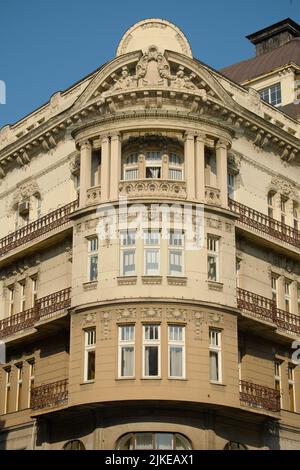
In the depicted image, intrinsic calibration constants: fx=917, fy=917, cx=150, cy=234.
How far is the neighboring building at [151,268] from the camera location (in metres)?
36.2

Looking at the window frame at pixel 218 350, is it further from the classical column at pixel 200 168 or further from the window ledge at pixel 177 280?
the classical column at pixel 200 168

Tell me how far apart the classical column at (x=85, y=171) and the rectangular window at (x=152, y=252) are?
12.2 ft

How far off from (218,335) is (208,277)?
8.09 feet

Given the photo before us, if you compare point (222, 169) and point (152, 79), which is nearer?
point (222, 169)

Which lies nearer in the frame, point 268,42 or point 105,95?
point 105,95

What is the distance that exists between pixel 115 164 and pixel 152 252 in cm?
431

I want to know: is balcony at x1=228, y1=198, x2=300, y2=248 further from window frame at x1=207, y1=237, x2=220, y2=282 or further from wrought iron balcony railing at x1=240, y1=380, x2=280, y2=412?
wrought iron balcony railing at x1=240, y1=380, x2=280, y2=412

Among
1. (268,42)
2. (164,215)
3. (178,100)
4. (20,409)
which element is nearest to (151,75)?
(178,100)

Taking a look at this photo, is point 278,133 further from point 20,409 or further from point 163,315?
point 20,409

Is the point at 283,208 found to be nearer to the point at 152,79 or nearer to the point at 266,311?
the point at 266,311

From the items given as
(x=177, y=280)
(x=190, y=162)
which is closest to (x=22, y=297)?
(x=177, y=280)

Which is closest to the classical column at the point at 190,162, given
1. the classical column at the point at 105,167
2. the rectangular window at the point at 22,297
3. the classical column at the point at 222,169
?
the classical column at the point at 222,169

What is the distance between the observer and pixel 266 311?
40562mm

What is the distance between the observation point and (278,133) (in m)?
45.6
